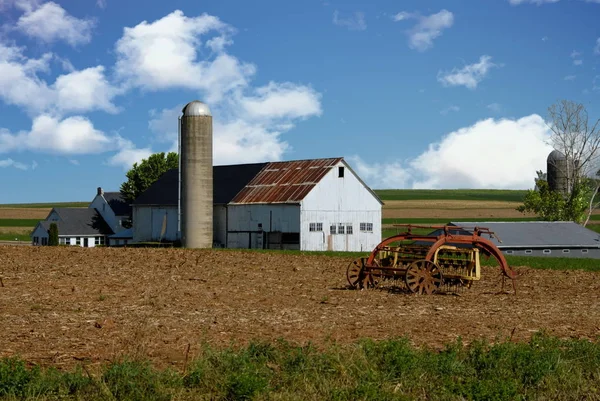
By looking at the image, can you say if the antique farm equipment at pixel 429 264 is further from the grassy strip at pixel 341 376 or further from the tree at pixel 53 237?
the tree at pixel 53 237

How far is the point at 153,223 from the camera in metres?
62.0

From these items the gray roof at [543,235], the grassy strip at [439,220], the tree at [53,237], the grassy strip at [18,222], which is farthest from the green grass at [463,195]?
the tree at [53,237]

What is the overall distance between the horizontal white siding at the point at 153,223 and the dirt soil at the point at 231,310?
99.4 ft

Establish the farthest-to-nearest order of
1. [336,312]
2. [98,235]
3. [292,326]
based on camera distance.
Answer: [98,235]
[336,312]
[292,326]

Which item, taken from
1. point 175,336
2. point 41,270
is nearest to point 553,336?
point 175,336

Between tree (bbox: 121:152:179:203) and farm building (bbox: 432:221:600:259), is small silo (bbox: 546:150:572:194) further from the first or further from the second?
tree (bbox: 121:152:179:203)

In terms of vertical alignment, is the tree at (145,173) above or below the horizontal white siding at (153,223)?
above

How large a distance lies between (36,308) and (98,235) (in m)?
69.8

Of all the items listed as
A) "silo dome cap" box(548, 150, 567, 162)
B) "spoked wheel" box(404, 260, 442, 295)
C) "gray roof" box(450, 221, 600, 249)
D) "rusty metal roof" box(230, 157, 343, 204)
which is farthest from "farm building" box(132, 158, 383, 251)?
"silo dome cap" box(548, 150, 567, 162)

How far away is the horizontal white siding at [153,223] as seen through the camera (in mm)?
59844

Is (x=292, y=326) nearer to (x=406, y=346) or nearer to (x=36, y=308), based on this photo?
(x=406, y=346)

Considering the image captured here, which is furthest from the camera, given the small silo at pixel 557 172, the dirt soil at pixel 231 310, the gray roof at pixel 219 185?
the small silo at pixel 557 172

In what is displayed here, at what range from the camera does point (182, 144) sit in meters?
53.4

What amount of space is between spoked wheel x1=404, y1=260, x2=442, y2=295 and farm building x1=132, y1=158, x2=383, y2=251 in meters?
29.5
